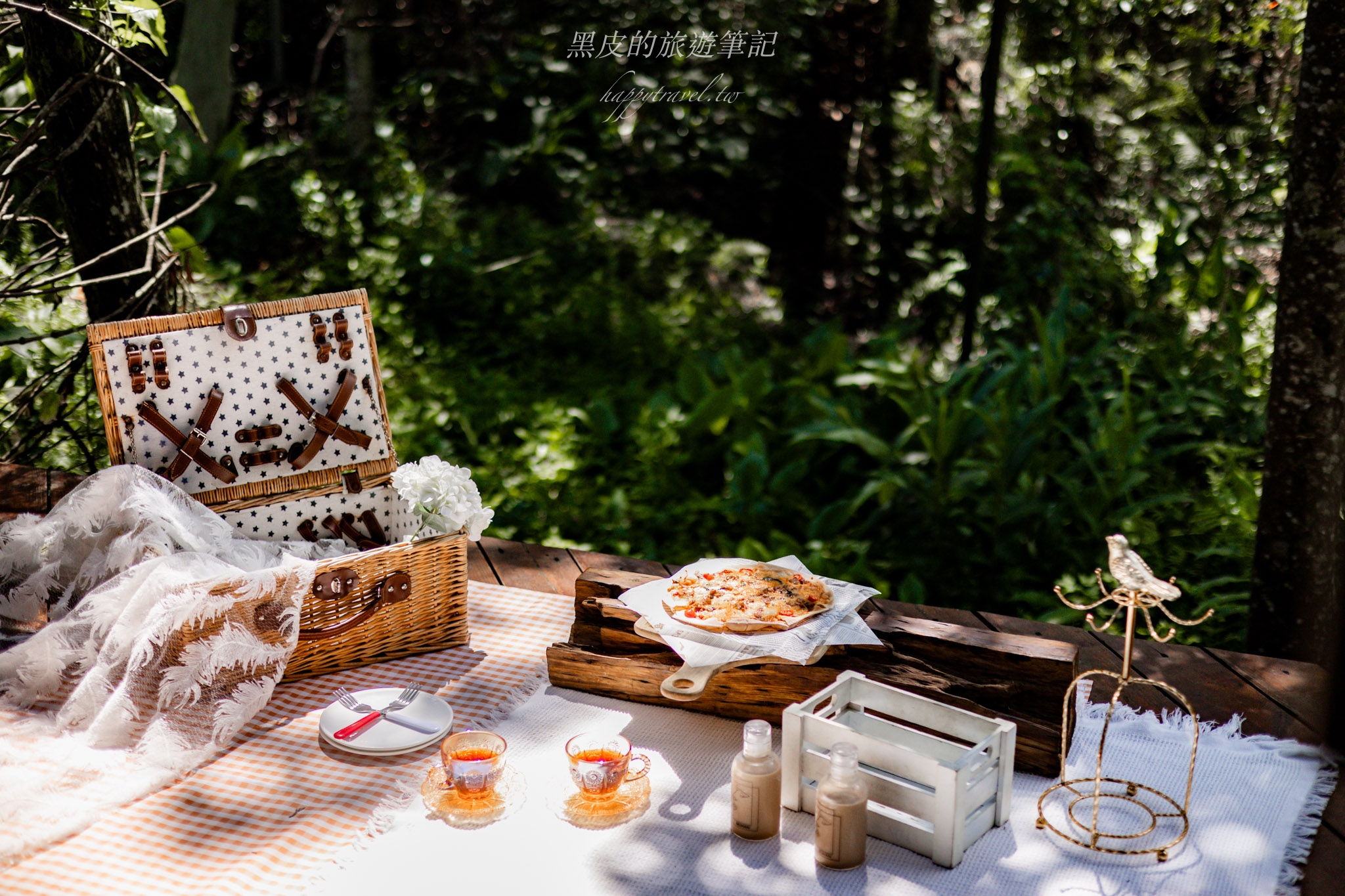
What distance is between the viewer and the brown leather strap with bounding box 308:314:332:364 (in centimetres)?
251

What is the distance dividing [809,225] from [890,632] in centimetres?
Answer: 439

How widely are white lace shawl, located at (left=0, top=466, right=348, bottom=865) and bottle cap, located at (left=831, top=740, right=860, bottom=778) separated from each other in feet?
3.50

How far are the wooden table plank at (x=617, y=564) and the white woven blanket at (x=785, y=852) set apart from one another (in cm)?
83

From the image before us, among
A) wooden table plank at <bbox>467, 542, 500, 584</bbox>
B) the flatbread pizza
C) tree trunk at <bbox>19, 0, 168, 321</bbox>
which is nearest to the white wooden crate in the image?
the flatbread pizza

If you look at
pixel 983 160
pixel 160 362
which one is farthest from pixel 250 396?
pixel 983 160

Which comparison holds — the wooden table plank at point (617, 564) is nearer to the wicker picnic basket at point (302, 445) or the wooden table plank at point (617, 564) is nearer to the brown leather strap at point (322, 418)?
the wicker picnic basket at point (302, 445)

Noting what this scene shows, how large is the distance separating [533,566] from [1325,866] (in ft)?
5.96

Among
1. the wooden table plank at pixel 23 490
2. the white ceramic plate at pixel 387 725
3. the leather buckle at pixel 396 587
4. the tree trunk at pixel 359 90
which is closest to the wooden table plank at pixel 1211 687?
the white ceramic plate at pixel 387 725

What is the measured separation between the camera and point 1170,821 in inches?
68.6

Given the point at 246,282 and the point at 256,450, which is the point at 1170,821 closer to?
the point at 256,450

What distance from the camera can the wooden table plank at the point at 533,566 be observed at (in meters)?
2.70

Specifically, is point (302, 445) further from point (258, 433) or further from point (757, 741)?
point (757, 741)

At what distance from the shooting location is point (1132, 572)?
58.2 inches

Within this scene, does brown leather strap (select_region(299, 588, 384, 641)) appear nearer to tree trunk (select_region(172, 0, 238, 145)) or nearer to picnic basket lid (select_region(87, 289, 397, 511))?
picnic basket lid (select_region(87, 289, 397, 511))
